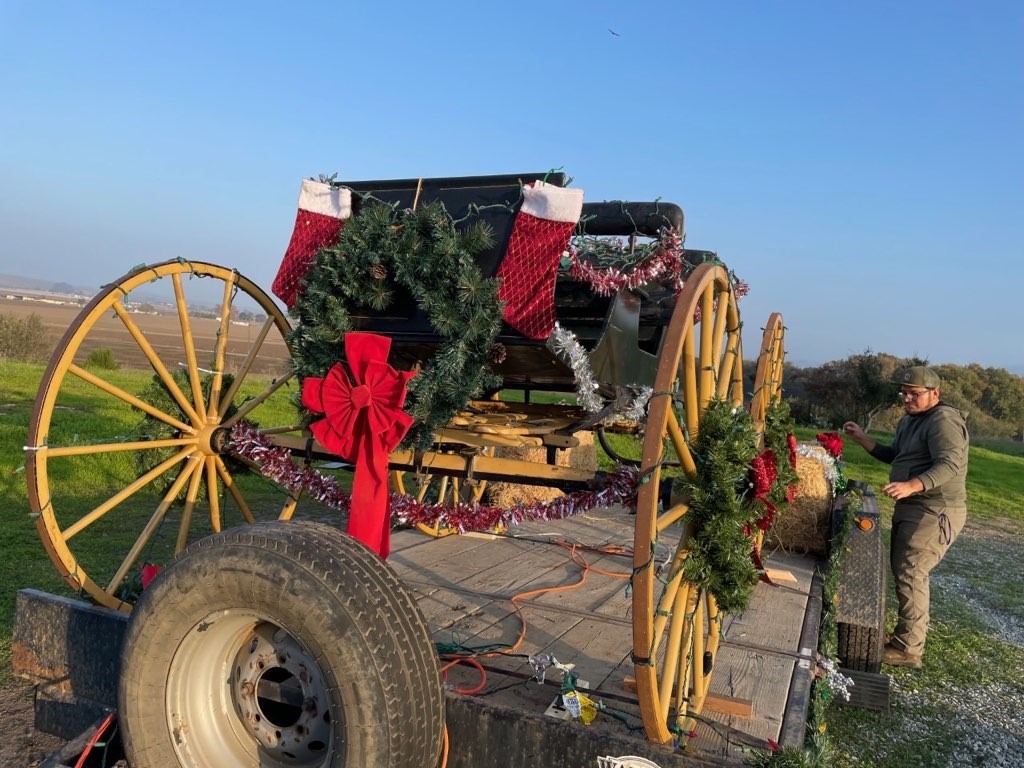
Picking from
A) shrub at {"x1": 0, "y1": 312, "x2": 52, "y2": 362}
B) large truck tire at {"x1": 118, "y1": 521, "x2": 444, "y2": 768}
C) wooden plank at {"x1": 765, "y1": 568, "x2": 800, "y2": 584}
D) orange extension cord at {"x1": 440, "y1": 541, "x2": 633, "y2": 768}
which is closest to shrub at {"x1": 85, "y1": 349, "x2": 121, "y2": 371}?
shrub at {"x1": 0, "y1": 312, "x2": 52, "y2": 362}

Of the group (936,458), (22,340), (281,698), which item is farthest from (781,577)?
(22,340)

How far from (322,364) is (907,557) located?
399 cm

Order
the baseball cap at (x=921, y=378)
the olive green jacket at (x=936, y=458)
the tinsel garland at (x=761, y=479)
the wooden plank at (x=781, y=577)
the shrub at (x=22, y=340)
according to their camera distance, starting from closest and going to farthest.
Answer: the tinsel garland at (x=761, y=479), the wooden plank at (x=781, y=577), the olive green jacket at (x=936, y=458), the baseball cap at (x=921, y=378), the shrub at (x=22, y=340)

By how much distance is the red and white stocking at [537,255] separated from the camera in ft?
11.7

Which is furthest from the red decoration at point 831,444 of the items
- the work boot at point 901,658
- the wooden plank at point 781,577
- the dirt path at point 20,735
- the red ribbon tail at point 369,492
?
the dirt path at point 20,735

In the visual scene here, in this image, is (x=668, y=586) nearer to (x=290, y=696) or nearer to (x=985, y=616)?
(x=290, y=696)

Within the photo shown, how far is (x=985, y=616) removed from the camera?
269 inches

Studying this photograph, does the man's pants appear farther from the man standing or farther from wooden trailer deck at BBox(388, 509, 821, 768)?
wooden trailer deck at BBox(388, 509, 821, 768)

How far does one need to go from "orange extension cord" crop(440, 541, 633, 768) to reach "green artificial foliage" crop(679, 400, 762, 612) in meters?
0.97

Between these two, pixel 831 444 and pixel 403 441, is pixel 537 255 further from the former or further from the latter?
pixel 831 444

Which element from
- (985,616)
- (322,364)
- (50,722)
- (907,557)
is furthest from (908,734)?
(50,722)

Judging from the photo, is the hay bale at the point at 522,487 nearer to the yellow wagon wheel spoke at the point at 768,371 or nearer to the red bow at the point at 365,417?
the yellow wagon wheel spoke at the point at 768,371

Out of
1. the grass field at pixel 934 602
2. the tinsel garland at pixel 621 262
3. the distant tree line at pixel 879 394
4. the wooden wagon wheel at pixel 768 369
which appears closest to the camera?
the tinsel garland at pixel 621 262

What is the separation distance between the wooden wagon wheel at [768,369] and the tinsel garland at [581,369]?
30.6 inches
